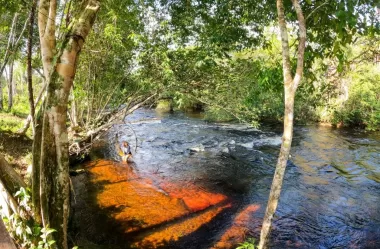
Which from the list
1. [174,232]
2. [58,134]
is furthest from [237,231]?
[58,134]

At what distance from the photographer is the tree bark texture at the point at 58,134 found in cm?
412

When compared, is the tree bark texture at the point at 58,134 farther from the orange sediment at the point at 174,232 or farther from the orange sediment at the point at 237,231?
the orange sediment at the point at 237,231

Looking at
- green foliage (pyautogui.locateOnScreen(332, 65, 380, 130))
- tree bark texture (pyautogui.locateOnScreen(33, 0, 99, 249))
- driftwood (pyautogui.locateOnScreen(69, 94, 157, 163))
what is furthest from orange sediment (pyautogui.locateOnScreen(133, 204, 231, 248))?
green foliage (pyautogui.locateOnScreen(332, 65, 380, 130))

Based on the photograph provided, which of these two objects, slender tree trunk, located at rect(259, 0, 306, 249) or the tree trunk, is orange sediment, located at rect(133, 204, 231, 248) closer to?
the tree trunk

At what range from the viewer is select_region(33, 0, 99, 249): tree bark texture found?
4121 millimetres

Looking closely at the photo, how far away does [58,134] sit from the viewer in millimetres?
4215

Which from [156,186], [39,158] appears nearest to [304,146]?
[156,186]

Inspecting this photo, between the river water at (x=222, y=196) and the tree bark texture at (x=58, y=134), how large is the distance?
2.80 meters

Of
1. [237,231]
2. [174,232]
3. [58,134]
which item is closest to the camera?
[58,134]

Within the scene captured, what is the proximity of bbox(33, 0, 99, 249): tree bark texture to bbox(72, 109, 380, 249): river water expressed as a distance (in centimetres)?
280

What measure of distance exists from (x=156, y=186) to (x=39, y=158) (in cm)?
658

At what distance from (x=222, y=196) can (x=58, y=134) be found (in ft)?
23.2

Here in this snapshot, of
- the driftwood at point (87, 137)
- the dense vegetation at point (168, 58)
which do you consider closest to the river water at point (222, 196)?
the driftwood at point (87, 137)

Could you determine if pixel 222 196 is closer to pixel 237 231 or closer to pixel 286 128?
pixel 237 231
